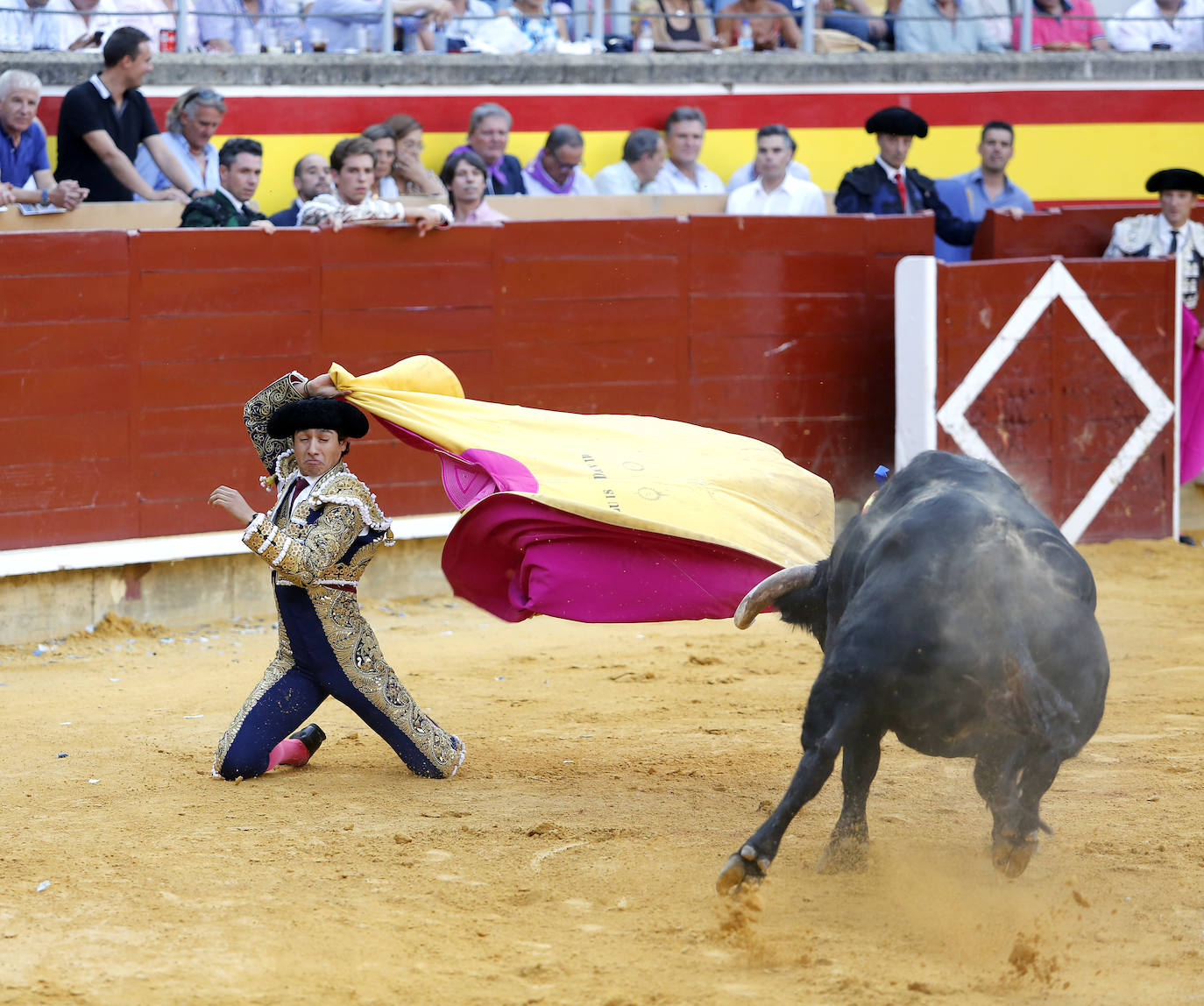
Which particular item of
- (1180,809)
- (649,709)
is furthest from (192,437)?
(1180,809)

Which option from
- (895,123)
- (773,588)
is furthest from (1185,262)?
(773,588)

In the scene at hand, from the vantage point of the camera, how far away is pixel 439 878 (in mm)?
3398

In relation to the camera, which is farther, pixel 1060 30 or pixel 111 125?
pixel 1060 30

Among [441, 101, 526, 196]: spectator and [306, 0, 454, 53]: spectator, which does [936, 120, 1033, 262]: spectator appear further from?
[306, 0, 454, 53]: spectator

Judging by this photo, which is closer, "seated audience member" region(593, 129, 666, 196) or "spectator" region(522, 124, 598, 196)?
"spectator" region(522, 124, 598, 196)

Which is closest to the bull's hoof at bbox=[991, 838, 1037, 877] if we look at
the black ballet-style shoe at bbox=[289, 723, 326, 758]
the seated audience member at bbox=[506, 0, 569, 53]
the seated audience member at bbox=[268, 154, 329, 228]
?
the black ballet-style shoe at bbox=[289, 723, 326, 758]

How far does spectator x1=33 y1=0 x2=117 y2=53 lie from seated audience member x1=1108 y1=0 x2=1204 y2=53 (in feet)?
20.8

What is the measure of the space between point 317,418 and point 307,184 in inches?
115

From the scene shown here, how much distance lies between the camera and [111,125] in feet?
20.9

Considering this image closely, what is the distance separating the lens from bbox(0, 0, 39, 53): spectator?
6.96 m

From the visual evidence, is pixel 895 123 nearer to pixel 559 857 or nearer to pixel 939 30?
pixel 939 30

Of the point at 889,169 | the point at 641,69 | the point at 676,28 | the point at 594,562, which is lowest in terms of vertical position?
the point at 594,562

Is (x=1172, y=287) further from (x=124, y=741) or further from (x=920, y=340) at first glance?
(x=124, y=741)

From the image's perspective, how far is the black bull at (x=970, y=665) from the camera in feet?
9.75
